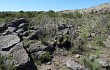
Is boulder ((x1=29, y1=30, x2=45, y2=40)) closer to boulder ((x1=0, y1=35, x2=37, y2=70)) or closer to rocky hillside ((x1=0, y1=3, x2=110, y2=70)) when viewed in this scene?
rocky hillside ((x1=0, y1=3, x2=110, y2=70))

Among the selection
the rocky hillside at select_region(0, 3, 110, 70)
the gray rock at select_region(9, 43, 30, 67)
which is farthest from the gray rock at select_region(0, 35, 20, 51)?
the gray rock at select_region(9, 43, 30, 67)

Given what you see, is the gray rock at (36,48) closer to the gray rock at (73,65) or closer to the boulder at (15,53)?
the boulder at (15,53)

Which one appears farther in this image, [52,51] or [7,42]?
[52,51]

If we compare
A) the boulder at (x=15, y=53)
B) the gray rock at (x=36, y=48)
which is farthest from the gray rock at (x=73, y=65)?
the gray rock at (x=36, y=48)

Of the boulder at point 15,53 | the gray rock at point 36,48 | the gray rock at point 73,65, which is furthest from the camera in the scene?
the gray rock at point 36,48

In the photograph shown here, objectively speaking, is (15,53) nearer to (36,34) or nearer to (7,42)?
(7,42)

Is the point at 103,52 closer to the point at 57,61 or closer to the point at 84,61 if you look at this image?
the point at 84,61

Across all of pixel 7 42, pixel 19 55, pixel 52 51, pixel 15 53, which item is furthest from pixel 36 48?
pixel 19 55

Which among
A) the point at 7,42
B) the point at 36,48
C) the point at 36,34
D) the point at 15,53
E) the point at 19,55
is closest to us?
the point at 19,55

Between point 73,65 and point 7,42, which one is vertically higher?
point 7,42

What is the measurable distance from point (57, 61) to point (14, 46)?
89.3 inches

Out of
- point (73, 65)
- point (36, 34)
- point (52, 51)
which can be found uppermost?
point (36, 34)

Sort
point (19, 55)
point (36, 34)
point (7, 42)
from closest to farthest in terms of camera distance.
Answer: point (19, 55) → point (7, 42) → point (36, 34)

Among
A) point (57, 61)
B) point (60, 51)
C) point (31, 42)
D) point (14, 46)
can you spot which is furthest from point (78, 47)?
point (14, 46)
